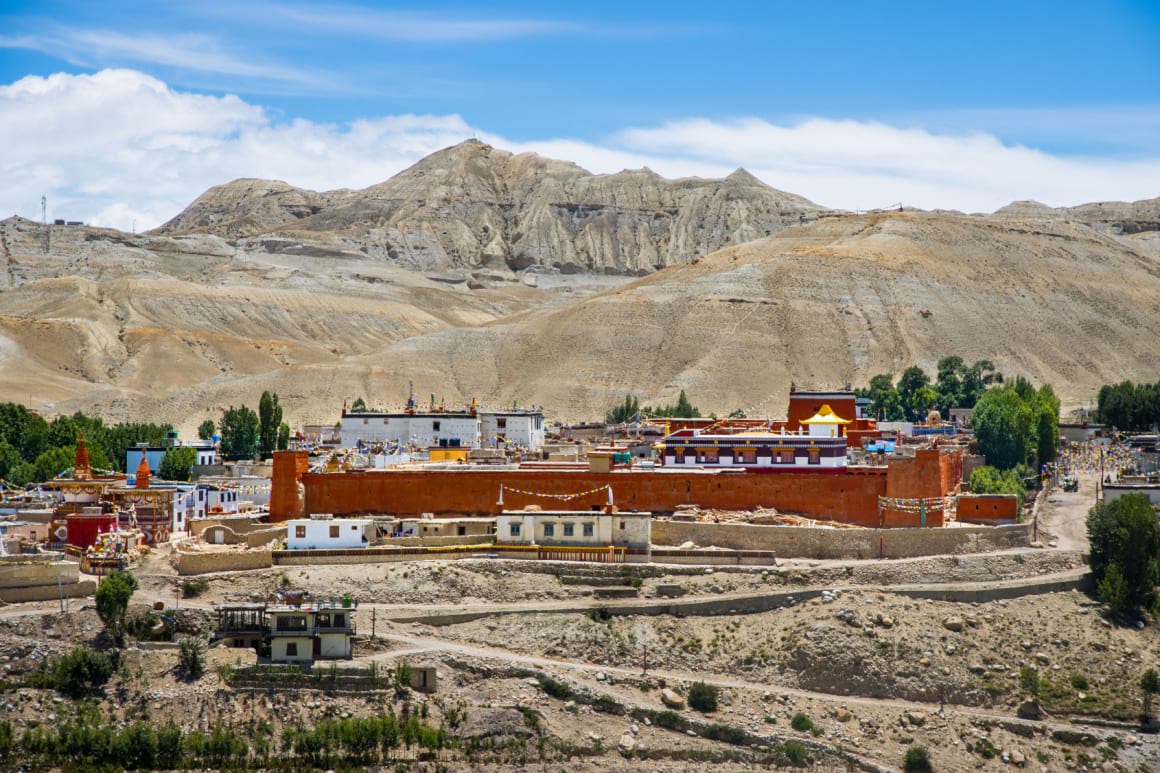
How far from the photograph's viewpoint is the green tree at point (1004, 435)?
75000 millimetres

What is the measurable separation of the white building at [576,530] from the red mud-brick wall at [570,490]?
4.01 metres

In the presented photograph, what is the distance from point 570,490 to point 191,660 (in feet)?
56.3

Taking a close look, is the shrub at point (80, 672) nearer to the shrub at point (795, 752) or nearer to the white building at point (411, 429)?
the shrub at point (795, 752)

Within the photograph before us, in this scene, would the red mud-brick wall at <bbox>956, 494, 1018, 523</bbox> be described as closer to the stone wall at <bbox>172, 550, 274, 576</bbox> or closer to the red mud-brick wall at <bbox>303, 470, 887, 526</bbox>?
the red mud-brick wall at <bbox>303, 470, 887, 526</bbox>

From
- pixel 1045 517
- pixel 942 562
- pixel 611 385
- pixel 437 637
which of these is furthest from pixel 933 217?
pixel 437 637

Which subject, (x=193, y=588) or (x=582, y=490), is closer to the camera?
(x=193, y=588)

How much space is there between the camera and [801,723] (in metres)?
43.2

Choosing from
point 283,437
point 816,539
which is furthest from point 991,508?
point 283,437

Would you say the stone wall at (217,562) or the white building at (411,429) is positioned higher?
the white building at (411,429)

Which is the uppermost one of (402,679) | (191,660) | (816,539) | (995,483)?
(995,483)

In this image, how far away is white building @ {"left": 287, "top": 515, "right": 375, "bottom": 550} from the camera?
52.7 m

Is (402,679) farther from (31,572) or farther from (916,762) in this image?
(916,762)

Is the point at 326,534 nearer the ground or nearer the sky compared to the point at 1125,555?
nearer the sky

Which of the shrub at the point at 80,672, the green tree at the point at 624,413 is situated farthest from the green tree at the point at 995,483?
the green tree at the point at 624,413
